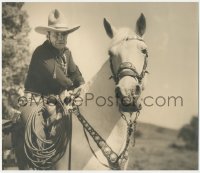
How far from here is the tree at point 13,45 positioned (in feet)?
11.4

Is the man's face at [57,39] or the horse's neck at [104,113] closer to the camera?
the horse's neck at [104,113]

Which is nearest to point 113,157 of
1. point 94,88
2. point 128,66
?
point 94,88

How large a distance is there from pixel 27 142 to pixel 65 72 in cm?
65

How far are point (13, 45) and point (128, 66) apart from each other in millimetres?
1219

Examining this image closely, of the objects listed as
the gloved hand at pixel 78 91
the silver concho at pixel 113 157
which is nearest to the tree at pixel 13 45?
the gloved hand at pixel 78 91

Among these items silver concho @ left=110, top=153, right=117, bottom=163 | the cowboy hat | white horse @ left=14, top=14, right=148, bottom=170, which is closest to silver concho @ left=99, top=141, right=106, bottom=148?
white horse @ left=14, top=14, right=148, bottom=170

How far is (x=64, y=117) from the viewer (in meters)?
3.05

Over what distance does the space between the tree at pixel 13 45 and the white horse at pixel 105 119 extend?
2.48ft

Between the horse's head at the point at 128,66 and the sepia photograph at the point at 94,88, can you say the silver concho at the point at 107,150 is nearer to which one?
the sepia photograph at the point at 94,88

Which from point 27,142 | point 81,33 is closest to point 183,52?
point 81,33

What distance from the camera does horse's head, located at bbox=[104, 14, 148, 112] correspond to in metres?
2.76

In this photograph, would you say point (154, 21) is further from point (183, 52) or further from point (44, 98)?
point (44, 98)

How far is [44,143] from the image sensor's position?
123 inches

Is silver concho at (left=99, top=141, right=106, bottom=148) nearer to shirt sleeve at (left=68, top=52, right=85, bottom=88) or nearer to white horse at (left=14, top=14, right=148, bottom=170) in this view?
white horse at (left=14, top=14, right=148, bottom=170)
